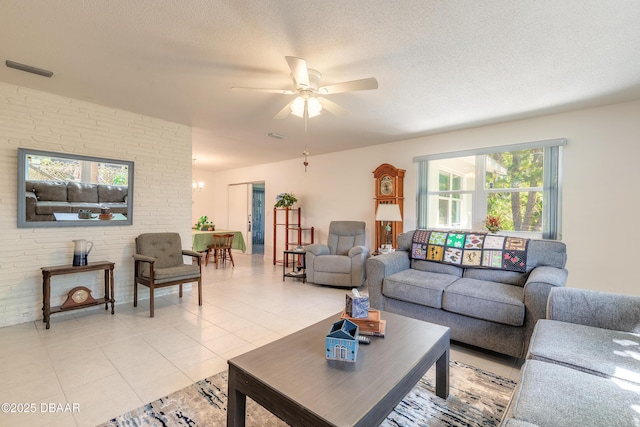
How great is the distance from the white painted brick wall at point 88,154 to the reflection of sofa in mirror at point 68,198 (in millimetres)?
138

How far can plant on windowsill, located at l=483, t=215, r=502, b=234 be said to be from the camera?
12.6ft

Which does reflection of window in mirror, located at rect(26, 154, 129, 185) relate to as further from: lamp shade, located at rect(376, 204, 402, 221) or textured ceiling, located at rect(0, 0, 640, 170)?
lamp shade, located at rect(376, 204, 402, 221)

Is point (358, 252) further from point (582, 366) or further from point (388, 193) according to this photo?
point (582, 366)

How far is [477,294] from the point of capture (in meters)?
2.40

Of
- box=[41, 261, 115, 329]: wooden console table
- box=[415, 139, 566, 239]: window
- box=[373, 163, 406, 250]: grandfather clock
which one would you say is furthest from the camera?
box=[373, 163, 406, 250]: grandfather clock

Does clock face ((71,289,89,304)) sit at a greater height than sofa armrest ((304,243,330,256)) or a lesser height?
lesser

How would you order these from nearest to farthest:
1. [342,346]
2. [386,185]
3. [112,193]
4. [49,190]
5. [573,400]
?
[573,400]
[342,346]
[49,190]
[112,193]
[386,185]

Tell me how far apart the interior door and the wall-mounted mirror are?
4157 millimetres

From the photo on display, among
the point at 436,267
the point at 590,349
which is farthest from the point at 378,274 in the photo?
the point at 590,349

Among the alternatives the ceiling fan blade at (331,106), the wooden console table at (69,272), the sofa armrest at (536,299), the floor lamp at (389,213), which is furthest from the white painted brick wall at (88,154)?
the sofa armrest at (536,299)

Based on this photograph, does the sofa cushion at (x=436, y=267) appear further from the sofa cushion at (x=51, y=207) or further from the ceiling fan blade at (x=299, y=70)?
the sofa cushion at (x=51, y=207)

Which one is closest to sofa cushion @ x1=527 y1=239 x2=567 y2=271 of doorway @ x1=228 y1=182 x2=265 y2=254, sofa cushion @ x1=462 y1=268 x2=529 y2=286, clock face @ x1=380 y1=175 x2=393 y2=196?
sofa cushion @ x1=462 y1=268 x2=529 y2=286

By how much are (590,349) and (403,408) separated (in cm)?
103

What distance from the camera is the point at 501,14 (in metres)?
1.79
